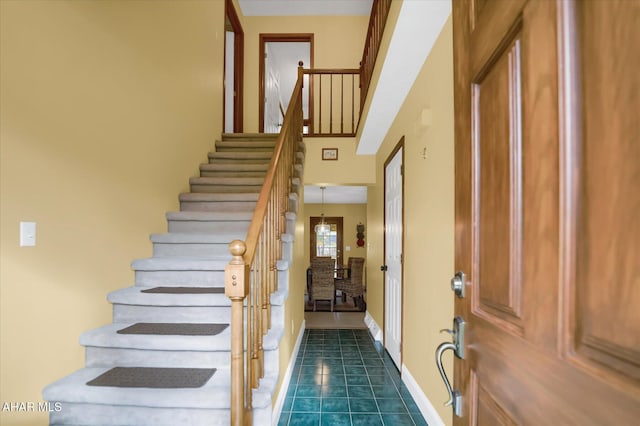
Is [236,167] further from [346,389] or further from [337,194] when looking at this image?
[337,194]

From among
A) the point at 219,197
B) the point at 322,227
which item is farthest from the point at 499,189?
the point at 322,227

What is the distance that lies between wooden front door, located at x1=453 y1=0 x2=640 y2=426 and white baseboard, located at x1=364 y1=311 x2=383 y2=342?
11.5ft

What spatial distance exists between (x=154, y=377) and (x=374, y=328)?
3.16 meters

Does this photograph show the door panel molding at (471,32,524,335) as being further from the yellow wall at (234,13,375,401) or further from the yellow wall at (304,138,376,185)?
the yellow wall at (234,13,375,401)

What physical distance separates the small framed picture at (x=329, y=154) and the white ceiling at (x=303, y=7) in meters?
2.81

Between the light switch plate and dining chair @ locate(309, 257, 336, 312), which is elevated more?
the light switch plate

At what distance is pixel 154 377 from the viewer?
1772 millimetres

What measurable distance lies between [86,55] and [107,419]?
2.13 m

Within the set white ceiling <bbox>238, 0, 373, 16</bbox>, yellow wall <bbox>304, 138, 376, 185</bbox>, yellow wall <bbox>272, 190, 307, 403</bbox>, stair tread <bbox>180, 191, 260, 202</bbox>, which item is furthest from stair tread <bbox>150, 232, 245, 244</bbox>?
white ceiling <bbox>238, 0, 373, 16</bbox>

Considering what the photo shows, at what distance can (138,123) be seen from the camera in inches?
99.7

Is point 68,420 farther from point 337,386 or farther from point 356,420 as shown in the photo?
point 337,386

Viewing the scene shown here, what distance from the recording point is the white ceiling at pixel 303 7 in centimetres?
538

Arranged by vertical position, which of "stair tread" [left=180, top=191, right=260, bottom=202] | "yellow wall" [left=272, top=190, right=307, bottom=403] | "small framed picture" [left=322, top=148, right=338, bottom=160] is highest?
"small framed picture" [left=322, top=148, right=338, bottom=160]

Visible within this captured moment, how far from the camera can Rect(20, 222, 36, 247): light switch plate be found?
157 cm
